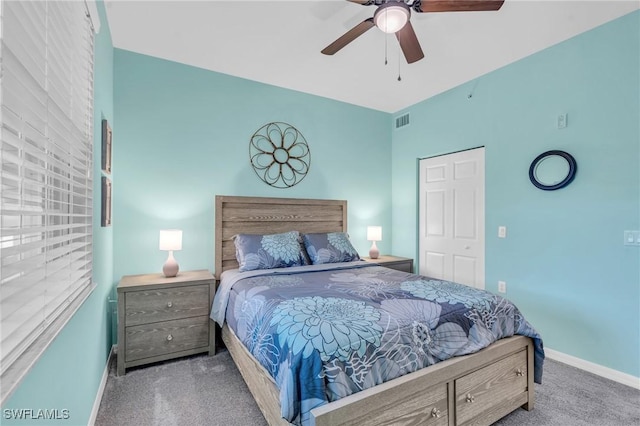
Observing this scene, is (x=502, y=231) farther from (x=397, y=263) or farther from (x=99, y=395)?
(x=99, y=395)

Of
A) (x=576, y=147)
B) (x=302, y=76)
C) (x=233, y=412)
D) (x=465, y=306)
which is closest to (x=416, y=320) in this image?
(x=465, y=306)

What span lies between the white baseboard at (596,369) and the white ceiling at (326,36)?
2704 mm

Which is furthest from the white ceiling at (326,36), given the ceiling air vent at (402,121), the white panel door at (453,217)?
the white panel door at (453,217)

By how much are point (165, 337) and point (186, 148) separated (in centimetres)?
175

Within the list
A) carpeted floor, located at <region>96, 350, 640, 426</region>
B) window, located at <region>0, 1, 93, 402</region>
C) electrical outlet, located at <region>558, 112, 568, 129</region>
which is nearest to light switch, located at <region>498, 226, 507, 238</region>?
electrical outlet, located at <region>558, 112, 568, 129</region>

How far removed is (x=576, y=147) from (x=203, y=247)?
3.49 m

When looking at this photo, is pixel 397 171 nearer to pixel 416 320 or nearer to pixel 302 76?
pixel 302 76

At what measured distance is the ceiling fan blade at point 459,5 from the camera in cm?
174

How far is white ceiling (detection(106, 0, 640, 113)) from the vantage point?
7.32 feet

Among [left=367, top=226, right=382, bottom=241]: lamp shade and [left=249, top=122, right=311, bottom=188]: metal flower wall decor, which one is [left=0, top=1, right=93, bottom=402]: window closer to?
[left=249, top=122, right=311, bottom=188]: metal flower wall decor

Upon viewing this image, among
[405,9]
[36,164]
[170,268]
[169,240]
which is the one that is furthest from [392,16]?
[170,268]

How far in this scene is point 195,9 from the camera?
2.24 m

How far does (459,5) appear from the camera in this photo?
1.79 meters

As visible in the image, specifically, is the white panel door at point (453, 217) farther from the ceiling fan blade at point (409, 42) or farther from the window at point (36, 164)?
the window at point (36, 164)
